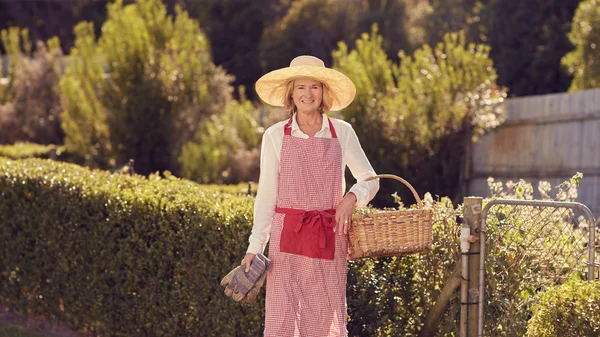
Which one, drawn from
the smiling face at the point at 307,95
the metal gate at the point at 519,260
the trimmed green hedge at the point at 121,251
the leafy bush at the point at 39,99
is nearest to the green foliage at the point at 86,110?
the leafy bush at the point at 39,99

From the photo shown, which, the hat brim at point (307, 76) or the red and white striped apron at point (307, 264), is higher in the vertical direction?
the hat brim at point (307, 76)

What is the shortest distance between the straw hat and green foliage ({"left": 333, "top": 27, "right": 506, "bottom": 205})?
823 cm

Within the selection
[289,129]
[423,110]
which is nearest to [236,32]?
[423,110]

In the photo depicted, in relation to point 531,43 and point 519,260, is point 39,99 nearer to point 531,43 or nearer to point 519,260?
point 531,43

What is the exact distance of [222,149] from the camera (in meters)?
14.8

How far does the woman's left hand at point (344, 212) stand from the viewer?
13.7 feet

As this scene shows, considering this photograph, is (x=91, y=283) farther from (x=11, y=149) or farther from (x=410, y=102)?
(x=11, y=149)

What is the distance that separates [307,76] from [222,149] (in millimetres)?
10416

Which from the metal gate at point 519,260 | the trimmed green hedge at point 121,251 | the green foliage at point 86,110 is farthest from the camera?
the green foliage at point 86,110

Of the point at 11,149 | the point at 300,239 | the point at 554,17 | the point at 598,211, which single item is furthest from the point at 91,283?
the point at 554,17

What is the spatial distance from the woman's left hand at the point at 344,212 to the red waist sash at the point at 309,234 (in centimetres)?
8

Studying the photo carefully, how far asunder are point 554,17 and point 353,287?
17996 mm

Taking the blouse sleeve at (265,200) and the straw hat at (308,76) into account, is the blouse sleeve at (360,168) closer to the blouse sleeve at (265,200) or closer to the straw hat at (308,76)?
the straw hat at (308,76)

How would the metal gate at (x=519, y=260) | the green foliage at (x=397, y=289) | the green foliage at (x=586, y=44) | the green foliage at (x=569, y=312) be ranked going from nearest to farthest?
the green foliage at (x=569, y=312)
the metal gate at (x=519, y=260)
the green foliage at (x=397, y=289)
the green foliage at (x=586, y=44)
